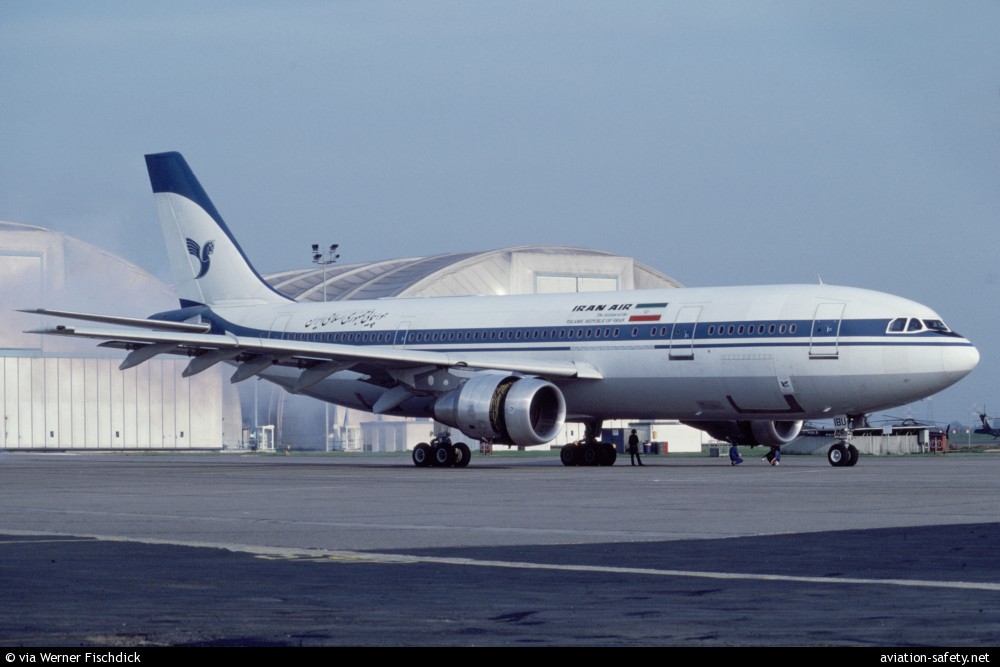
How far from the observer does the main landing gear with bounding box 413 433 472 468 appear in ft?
121

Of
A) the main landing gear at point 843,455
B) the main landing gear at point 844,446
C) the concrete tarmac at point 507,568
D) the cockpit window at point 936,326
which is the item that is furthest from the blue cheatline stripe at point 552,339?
the concrete tarmac at point 507,568

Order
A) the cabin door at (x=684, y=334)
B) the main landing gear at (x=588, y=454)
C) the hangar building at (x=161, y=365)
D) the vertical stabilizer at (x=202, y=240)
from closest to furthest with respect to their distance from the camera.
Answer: the cabin door at (x=684, y=334)
the main landing gear at (x=588, y=454)
the vertical stabilizer at (x=202, y=240)
the hangar building at (x=161, y=365)

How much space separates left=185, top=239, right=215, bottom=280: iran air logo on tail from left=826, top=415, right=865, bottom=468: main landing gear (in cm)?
1958

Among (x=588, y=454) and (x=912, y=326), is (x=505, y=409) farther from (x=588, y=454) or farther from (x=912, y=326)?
(x=912, y=326)

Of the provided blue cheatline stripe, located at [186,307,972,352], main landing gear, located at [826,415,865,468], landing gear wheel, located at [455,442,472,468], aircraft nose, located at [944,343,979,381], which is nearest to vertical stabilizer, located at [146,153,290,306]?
blue cheatline stripe, located at [186,307,972,352]

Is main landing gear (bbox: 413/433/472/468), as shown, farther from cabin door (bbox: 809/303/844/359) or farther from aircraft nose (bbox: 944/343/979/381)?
aircraft nose (bbox: 944/343/979/381)

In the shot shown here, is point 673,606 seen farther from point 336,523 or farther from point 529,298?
point 529,298

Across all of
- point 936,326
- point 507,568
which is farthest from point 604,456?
point 507,568

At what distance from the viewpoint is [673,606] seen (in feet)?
30.4

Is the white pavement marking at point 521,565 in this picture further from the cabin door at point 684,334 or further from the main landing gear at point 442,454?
the main landing gear at point 442,454

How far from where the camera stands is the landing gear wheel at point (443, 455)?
36.9m

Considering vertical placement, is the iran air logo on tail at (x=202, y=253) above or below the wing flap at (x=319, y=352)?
above

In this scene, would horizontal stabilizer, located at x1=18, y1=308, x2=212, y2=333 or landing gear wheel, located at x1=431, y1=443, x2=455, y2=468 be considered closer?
horizontal stabilizer, located at x1=18, y1=308, x2=212, y2=333

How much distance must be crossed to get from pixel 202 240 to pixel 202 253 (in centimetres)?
39
